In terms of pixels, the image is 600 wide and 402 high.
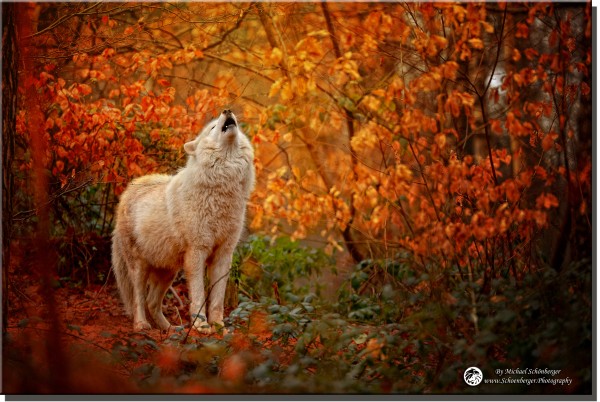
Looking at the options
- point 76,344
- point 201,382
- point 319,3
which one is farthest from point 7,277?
point 319,3

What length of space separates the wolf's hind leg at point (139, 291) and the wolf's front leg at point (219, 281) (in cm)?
79

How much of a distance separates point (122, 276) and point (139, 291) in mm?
313

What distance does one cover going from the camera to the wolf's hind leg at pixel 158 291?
6.86 meters

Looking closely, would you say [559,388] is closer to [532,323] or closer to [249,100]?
[532,323]

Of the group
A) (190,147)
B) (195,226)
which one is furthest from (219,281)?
(190,147)

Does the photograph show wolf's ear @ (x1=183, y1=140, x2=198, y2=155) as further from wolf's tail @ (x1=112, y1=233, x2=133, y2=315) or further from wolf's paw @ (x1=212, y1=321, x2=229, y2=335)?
wolf's paw @ (x1=212, y1=321, x2=229, y2=335)

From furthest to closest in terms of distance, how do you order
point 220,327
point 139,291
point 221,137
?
point 139,291 < point 221,137 < point 220,327

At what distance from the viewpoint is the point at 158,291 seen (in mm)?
6922

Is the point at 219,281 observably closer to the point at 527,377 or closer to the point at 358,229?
the point at 358,229

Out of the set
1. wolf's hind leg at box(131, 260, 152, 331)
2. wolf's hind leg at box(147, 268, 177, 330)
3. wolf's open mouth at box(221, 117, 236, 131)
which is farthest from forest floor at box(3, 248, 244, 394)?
wolf's open mouth at box(221, 117, 236, 131)

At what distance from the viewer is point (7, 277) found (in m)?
4.98

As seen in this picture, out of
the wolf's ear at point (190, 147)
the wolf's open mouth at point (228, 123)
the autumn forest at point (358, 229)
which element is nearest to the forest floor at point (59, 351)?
the autumn forest at point (358, 229)

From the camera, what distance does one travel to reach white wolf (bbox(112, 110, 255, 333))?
632cm

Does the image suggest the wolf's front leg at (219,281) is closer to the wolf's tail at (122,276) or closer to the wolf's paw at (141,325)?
the wolf's paw at (141,325)
